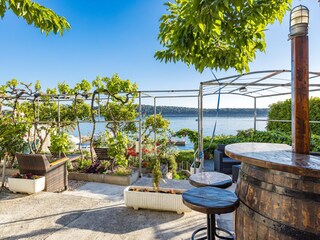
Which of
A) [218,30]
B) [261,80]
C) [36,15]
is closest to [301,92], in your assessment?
[218,30]

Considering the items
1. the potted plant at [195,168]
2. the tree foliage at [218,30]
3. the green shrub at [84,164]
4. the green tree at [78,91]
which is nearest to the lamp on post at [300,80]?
the tree foliage at [218,30]

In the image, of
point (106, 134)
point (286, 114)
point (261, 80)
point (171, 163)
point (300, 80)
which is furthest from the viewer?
point (286, 114)

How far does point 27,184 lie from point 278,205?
4.74 m

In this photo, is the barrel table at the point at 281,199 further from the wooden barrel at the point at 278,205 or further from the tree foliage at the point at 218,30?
the tree foliage at the point at 218,30

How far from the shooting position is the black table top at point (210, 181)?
6.95ft

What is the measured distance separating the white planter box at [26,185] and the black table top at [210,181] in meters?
3.63

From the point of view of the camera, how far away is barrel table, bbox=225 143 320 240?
1096 mm

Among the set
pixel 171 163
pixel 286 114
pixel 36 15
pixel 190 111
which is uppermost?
pixel 36 15

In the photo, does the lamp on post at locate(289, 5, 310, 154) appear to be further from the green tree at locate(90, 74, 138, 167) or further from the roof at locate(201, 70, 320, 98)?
the green tree at locate(90, 74, 138, 167)

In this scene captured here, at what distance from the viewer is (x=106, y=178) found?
5219 mm

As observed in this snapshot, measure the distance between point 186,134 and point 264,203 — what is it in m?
8.71

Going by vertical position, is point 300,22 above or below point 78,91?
below

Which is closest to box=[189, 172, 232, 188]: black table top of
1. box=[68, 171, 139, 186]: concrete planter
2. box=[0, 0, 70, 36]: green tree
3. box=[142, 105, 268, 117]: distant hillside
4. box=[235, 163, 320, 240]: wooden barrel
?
box=[235, 163, 320, 240]: wooden barrel

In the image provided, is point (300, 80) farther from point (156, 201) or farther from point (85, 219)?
point (85, 219)
